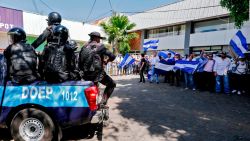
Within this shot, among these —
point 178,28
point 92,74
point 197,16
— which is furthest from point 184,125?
point 178,28

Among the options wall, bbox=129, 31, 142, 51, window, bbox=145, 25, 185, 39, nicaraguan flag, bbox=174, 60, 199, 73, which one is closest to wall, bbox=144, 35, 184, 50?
window, bbox=145, 25, 185, 39

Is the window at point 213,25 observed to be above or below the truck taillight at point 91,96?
above

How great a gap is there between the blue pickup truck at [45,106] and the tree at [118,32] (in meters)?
26.8

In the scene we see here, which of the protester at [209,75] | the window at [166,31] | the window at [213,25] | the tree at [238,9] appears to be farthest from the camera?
the window at [166,31]

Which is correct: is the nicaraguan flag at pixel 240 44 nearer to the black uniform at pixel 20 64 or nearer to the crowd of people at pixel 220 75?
the crowd of people at pixel 220 75

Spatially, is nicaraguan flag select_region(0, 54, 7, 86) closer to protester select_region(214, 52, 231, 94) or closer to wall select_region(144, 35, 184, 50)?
protester select_region(214, 52, 231, 94)

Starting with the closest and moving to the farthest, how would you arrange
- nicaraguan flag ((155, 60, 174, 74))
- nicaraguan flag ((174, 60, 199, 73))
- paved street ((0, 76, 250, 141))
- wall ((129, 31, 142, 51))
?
1. paved street ((0, 76, 250, 141))
2. nicaraguan flag ((174, 60, 199, 73))
3. nicaraguan flag ((155, 60, 174, 74))
4. wall ((129, 31, 142, 51))

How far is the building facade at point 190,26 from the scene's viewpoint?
21855 mm

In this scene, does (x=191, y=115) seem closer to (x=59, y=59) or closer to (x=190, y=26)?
(x=59, y=59)

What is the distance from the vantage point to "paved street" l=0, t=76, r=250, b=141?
504 cm

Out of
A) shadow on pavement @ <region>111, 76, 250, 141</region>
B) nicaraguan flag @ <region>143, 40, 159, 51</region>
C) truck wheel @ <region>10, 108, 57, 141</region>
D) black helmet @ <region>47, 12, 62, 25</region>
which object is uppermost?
nicaraguan flag @ <region>143, 40, 159, 51</region>

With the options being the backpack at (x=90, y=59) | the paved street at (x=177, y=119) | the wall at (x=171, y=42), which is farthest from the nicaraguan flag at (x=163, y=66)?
the wall at (x=171, y=42)

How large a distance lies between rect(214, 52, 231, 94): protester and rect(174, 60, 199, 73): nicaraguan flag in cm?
118

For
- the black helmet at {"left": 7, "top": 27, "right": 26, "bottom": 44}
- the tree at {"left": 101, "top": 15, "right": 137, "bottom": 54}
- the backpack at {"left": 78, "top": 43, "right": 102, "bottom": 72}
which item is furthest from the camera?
the tree at {"left": 101, "top": 15, "right": 137, "bottom": 54}
